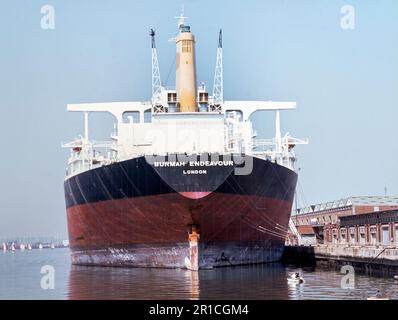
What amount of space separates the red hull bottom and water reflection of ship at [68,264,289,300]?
2.66 feet

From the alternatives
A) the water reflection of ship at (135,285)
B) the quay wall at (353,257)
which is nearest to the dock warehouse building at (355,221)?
the quay wall at (353,257)

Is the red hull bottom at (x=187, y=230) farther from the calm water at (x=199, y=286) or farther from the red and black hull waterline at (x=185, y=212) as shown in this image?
the calm water at (x=199, y=286)

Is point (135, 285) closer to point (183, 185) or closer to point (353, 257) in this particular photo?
point (183, 185)

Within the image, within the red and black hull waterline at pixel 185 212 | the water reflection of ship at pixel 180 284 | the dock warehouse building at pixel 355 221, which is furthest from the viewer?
the dock warehouse building at pixel 355 221

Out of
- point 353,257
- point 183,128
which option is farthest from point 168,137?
point 353,257

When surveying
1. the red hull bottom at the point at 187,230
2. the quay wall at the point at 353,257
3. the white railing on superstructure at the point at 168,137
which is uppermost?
the white railing on superstructure at the point at 168,137

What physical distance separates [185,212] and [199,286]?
7243mm

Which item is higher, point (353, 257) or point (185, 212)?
point (185, 212)

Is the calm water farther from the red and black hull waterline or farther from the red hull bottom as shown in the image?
the red and black hull waterline

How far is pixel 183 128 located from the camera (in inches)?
1508

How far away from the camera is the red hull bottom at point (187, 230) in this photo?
3288cm

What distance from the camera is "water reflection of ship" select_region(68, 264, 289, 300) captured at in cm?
2380

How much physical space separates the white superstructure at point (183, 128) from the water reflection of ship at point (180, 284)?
6393 millimetres

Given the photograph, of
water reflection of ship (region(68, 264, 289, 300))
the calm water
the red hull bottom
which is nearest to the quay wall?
the calm water
